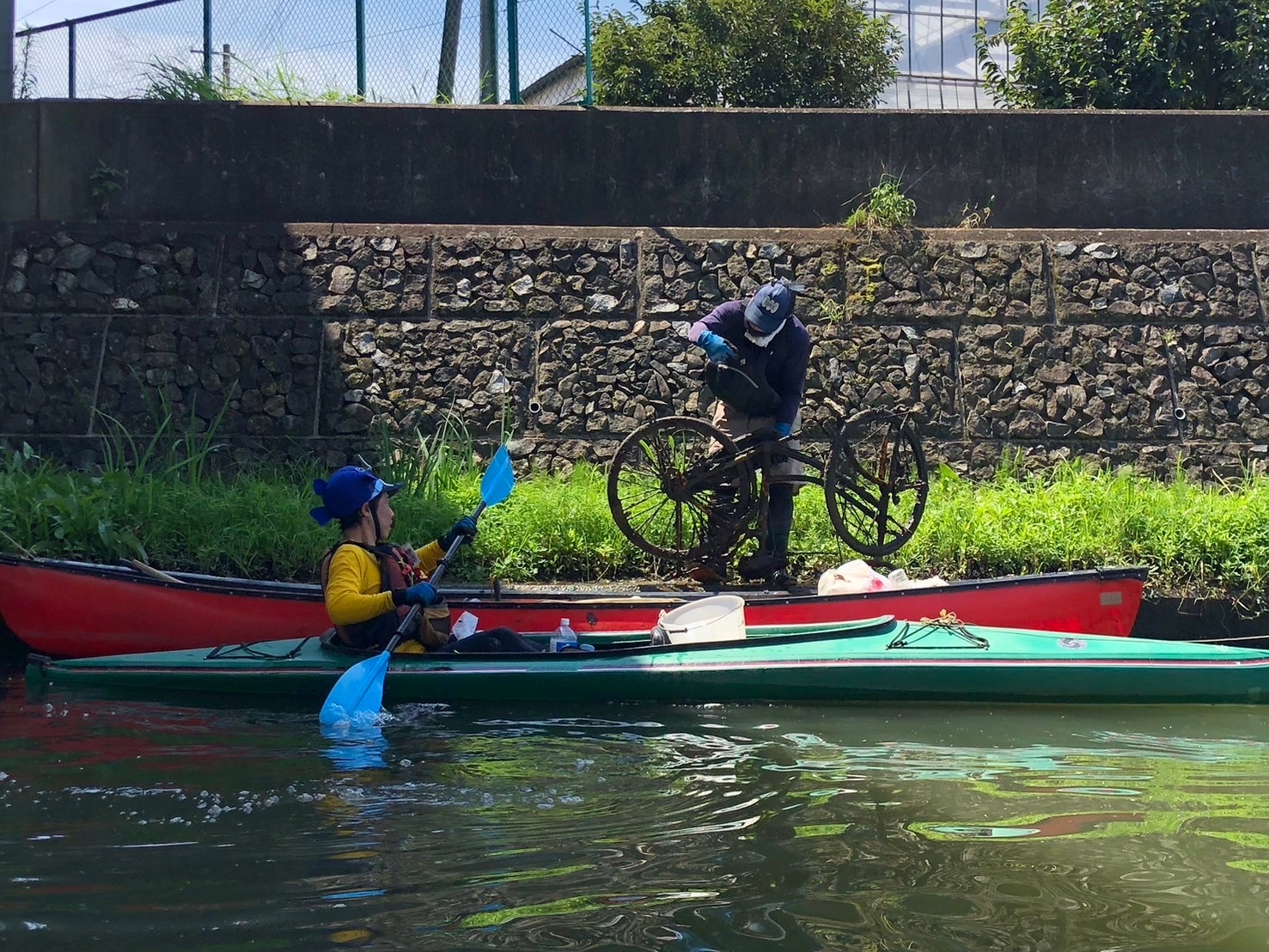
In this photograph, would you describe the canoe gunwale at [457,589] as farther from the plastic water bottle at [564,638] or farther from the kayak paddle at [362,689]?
the kayak paddle at [362,689]

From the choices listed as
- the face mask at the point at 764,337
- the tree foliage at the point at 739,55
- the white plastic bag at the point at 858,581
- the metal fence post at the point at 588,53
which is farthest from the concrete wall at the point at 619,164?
the white plastic bag at the point at 858,581

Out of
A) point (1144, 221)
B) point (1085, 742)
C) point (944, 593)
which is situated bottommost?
point (1085, 742)

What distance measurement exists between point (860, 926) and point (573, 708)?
299 centimetres

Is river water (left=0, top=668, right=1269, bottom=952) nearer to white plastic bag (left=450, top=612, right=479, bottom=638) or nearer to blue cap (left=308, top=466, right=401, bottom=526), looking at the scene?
white plastic bag (left=450, top=612, right=479, bottom=638)

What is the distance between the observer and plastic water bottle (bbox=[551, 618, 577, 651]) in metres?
6.57

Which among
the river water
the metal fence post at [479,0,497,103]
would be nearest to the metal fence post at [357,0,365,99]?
the metal fence post at [479,0,497,103]

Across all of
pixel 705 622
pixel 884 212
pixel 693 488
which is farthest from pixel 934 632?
pixel 884 212

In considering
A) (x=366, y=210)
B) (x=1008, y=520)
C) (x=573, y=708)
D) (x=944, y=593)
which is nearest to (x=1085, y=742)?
(x=944, y=593)

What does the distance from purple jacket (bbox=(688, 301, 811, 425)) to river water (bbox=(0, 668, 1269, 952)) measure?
8.05ft

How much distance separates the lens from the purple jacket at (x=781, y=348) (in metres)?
7.96

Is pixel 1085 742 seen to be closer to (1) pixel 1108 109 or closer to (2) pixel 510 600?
(2) pixel 510 600

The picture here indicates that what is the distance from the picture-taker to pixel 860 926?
3.41 metres

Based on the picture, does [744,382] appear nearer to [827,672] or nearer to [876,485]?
[876,485]

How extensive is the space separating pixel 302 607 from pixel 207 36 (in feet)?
21.2
